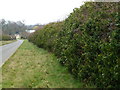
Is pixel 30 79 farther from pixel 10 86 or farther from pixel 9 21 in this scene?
pixel 9 21

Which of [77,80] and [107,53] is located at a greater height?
[107,53]

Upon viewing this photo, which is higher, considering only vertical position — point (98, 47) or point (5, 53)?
point (98, 47)

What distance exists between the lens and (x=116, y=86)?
3.89 meters

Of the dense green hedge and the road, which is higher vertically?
the dense green hedge

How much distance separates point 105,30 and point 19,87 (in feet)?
10.3

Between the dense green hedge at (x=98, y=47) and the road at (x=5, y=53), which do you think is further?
the road at (x=5, y=53)

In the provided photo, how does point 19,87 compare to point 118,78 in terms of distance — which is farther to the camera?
point 19,87

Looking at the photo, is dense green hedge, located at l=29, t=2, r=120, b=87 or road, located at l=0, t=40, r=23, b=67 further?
Answer: road, located at l=0, t=40, r=23, b=67

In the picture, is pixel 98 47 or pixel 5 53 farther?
pixel 5 53

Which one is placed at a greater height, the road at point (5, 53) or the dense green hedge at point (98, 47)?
the dense green hedge at point (98, 47)

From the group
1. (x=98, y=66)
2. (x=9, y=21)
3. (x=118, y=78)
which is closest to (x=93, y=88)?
(x=98, y=66)

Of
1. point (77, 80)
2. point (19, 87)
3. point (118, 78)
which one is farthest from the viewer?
point (77, 80)

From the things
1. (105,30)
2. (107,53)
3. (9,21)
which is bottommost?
(107,53)

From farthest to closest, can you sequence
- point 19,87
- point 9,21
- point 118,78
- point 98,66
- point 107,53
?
1. point 9,21
2. point 19,87
3. point 98,66
4. point 107,53
5. point 118,78
